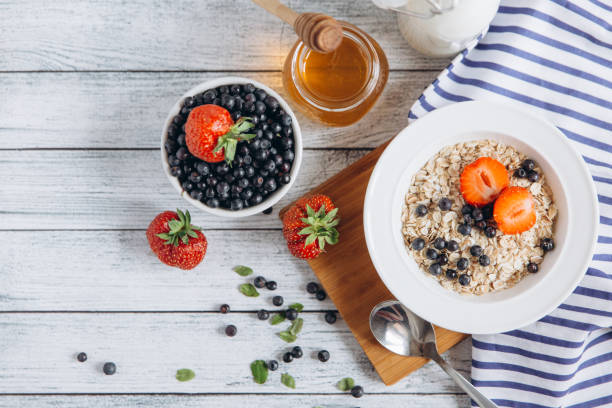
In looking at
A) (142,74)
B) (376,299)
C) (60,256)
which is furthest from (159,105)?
(376,299)

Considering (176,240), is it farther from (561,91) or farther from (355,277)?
(561,91)

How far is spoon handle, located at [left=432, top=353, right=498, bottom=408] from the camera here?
119 centimetres

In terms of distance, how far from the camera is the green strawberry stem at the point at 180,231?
125 cm

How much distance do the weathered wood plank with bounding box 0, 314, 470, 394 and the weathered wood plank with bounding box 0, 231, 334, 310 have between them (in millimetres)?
38

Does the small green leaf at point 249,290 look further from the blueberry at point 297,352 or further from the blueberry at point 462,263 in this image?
the blueberry at point 462,263

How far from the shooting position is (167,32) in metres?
1.36

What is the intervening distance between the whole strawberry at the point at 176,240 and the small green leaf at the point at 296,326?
312mm

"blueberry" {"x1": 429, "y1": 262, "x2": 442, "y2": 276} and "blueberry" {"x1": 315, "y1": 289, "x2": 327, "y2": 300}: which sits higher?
"blueberry" {"x1": 429, "y1": 262, "x2": 442, "y2": 276}

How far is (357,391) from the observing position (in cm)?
133

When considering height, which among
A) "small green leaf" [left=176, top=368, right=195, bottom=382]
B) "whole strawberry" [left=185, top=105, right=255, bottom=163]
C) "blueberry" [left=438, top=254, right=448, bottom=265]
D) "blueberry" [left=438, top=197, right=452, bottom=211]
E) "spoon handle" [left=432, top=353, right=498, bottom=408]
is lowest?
"small green leaf" [left=176, top=368, right=195, bottom=382]

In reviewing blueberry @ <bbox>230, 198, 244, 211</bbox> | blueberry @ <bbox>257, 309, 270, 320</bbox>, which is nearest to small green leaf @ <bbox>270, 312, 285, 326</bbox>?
blueberry @ <bbox>257, 309, 270, 320</bbox>

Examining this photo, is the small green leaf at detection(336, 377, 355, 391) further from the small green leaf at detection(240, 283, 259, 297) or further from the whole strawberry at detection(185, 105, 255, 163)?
the whole strawberry at detection(185, 105, 255, 163)

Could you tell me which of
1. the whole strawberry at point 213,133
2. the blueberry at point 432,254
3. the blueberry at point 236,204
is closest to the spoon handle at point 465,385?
the blueberry at point 432,254

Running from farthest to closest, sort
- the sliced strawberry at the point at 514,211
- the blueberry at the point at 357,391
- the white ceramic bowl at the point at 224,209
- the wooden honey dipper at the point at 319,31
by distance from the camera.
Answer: the blueberry at the point at 357,391, the white ceramic bowl at the point at 224,209, the sliced strawberry at the point at 514,211, the wooden honey dipper at the point at 319,31
